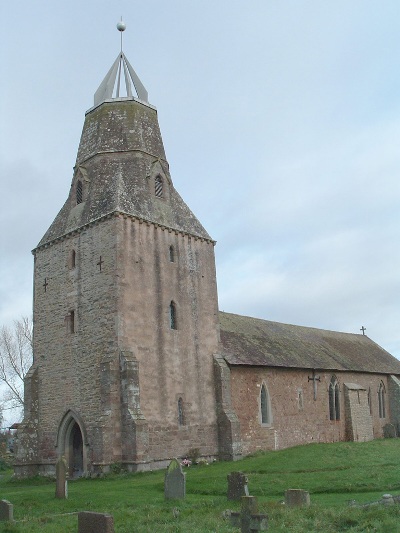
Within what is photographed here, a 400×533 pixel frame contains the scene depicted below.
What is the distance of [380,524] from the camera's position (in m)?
11.3

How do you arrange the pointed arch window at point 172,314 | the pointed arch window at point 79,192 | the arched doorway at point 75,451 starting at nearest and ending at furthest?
1. the arched doorway at point 75,451
2. the pointed arch window at point 172,314
3. the pointed arch window at point 79,192

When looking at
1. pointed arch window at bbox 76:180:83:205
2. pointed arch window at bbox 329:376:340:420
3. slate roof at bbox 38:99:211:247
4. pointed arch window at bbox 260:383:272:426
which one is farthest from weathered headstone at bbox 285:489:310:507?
pointed arch window at bbox 329:376:340:420

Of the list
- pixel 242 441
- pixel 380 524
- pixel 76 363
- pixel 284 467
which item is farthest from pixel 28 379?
pixel 380 524

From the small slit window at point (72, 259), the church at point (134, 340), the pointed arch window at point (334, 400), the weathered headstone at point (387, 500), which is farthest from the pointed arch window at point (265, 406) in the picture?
the weathered headstone at point (387, 500)

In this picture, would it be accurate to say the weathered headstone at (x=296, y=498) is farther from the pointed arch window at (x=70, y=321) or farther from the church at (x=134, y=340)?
the pointed arch window at (x=70, y=321)

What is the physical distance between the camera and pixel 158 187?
29.6 meters

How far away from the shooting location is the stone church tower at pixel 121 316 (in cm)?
2453

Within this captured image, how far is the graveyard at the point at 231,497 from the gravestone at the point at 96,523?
28mm

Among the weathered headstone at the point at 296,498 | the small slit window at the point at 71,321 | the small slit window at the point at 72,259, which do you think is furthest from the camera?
the small slit window at the point at 72,259

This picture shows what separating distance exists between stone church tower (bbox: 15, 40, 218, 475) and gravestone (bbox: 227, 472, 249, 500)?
27.0 feet

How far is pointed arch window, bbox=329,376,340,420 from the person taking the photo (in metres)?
35.3

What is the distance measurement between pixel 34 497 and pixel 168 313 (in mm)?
10930

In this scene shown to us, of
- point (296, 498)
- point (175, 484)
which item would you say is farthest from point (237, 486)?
point (296, 498)

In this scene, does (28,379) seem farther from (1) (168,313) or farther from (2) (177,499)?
(2) (177,499)
